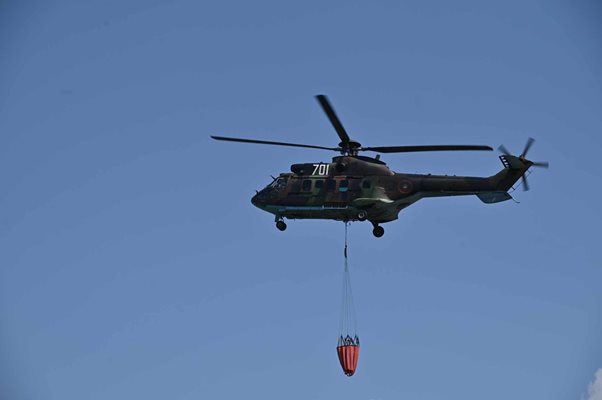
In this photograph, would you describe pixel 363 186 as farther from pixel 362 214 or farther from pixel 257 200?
pixel 257 200

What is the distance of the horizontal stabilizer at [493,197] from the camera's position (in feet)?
185

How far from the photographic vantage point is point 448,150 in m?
56.3

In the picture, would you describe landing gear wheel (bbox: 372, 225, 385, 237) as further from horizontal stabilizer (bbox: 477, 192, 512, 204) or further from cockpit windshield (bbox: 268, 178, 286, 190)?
cockpit windshield (bbox: 268, 178, 286, 190)

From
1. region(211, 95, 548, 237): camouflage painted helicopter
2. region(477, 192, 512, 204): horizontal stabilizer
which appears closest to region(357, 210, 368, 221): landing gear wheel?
region(211, 95, 548, 237): camouflage painted helicopter

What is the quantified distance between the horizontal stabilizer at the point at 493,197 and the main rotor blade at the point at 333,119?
20.0 feet

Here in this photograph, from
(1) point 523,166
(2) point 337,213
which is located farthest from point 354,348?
(1) point 523,166

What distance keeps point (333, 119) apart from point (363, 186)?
11.1 feet

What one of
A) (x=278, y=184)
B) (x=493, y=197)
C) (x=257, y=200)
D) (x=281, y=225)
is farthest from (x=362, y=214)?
(x=257, y=200)

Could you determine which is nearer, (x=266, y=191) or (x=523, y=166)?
(x=523, y=166)

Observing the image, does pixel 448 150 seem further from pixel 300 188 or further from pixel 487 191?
pixel 300 188

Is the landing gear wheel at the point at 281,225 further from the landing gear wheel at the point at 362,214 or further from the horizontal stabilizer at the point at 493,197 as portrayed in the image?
the horizontal stabilizer at the point at 493,197

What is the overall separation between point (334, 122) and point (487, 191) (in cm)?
672

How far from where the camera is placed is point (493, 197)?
56.6 metres

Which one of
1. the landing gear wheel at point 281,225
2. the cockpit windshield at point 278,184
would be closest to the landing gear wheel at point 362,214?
the landing gear wheel at point 281,225
